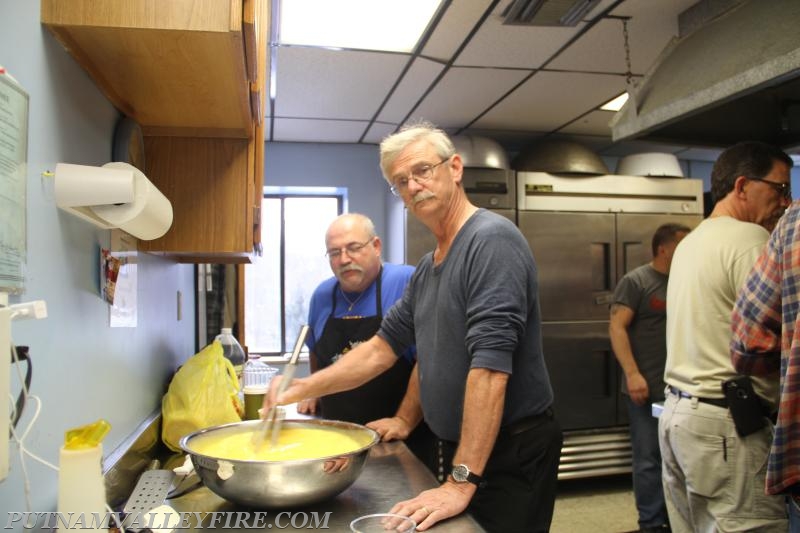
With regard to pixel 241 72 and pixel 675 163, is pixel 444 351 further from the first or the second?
pixel 675 163

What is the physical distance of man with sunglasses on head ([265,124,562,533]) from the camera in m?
1.30

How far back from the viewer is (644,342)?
3117 millimetres

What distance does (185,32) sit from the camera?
0.94 m

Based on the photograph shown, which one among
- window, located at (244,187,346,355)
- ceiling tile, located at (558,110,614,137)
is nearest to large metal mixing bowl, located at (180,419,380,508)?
ceiling tile, located at (558,110,614,137)

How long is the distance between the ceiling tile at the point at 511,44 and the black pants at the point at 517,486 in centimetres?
170

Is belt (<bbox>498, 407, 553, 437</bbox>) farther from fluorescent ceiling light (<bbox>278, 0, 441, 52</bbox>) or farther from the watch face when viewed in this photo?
fluorescent ceiling light (<bbox>278, 0, 441, 52</bbox>)

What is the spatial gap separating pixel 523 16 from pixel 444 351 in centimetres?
157

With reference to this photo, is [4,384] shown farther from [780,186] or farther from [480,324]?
[780,186]

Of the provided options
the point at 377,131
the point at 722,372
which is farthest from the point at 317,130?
the point at 722,372

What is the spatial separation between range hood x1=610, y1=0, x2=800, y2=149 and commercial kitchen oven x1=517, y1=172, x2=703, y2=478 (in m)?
1.46

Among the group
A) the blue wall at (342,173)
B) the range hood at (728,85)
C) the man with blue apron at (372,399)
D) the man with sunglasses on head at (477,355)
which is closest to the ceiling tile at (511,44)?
the range hood at (728,85)

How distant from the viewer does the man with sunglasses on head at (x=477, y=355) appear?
1.30 m

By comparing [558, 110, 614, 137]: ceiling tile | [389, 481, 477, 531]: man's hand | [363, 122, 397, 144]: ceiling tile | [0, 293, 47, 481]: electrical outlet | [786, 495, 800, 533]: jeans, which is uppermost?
[363, 122, 397, 144]: ceiling tile

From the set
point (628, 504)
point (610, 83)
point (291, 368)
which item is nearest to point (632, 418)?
point (628, 504)
